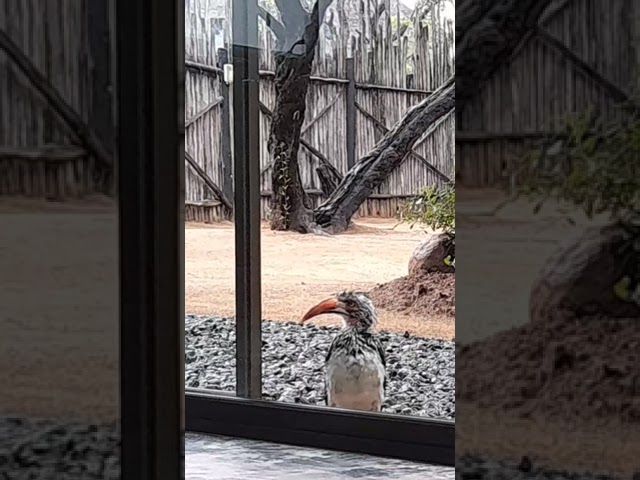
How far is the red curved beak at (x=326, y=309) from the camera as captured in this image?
142 inches

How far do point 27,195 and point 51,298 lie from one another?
0.59 ft

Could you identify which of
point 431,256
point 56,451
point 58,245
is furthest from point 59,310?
point 431,256

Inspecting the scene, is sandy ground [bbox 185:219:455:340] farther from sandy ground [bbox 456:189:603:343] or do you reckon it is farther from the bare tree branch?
sandy ground [bbox 456:189:603:343]

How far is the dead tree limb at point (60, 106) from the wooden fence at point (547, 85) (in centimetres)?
62

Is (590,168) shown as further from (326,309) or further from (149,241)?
(326,309)

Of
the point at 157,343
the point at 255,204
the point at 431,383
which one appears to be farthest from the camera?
the point at 255,204

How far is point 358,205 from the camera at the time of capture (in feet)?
11.9

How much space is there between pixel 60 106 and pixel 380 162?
6.32ft

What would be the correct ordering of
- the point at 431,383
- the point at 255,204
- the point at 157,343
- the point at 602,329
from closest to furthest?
the point at 602,329, the point at 157,343, the point at 431,383, the point at 255,204

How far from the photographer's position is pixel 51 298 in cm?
181

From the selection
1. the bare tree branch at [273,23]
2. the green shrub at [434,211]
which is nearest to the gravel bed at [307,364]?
the green shrub at [434,211]


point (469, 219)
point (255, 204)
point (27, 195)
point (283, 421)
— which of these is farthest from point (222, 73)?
point (469, 219)

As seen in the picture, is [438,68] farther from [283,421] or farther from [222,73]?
[283,421]

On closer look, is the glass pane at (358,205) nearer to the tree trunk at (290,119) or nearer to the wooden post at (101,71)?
the tree trunk at (290,119)
